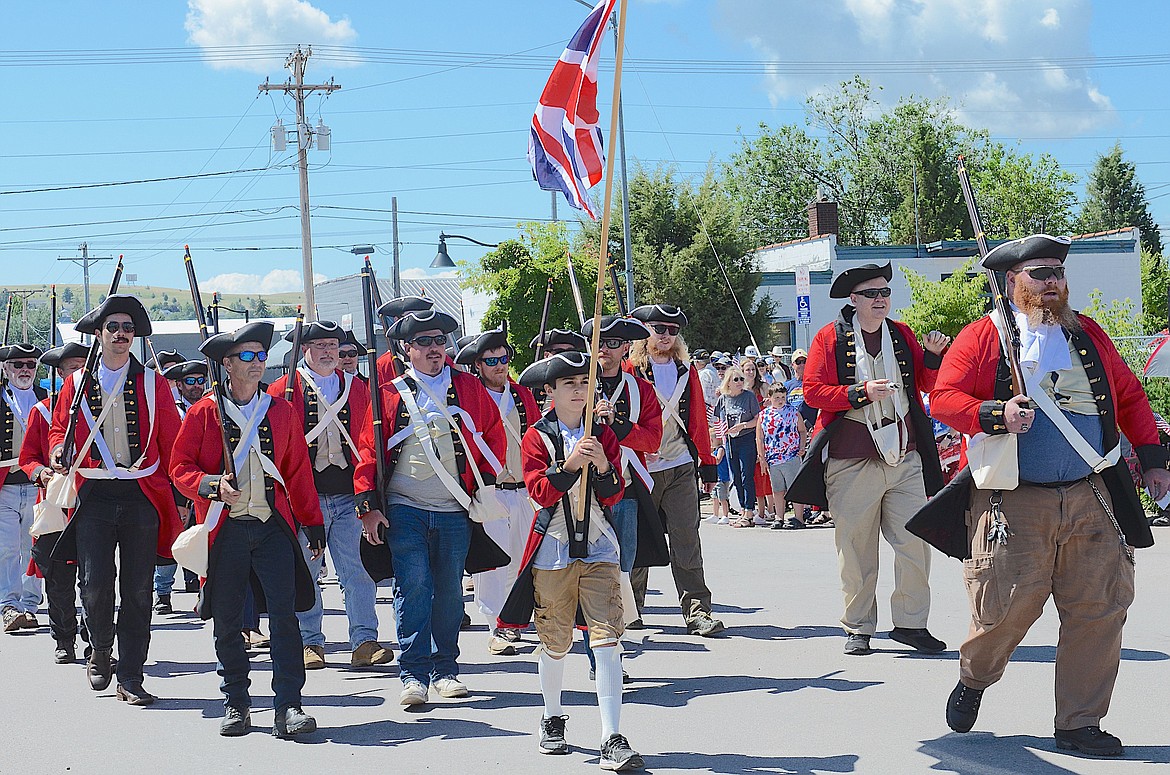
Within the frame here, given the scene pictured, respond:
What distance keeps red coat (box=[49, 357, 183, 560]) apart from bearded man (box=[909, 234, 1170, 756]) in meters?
4.42

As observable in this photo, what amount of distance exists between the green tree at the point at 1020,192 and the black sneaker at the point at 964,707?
6890 cm

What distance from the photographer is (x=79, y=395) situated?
779 centimetres

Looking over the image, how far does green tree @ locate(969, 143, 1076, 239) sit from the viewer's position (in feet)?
236

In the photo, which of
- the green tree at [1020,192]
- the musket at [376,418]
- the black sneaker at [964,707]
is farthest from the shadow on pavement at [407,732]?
the green tree at [1020,192]

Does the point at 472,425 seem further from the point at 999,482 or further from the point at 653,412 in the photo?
the point at 999,482

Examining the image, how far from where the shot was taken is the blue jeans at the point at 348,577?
340 inches

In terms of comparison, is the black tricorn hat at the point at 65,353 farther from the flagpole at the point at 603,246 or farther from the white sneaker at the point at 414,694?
the flagpole at the point at 603,246

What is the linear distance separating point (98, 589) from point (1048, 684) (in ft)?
17.0

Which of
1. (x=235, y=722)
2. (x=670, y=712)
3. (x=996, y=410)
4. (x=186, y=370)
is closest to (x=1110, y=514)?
(x=996, y=410)

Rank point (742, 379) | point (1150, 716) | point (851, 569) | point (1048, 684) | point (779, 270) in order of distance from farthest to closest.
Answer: point (779, 270)
point (742, 379)
point (851, 569)
point (1048, 684)
point (1150, 716)

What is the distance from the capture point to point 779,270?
48.2 m

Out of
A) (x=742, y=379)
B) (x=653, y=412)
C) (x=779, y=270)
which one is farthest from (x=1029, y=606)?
(x=779, y=270)

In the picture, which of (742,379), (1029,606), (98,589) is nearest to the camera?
(1029,606)

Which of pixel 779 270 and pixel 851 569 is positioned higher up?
pixel 779 270
